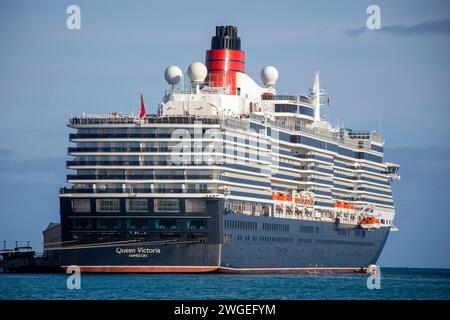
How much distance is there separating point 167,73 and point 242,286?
1310 inches

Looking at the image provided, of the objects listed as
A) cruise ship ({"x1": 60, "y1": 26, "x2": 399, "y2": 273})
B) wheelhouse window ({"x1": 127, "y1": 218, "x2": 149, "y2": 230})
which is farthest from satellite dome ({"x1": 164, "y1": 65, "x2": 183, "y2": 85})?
wheelhouse window ({"x1": 127, "y1": 218, "x2": 149, "y2": 230})

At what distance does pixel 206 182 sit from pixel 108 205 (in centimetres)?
880

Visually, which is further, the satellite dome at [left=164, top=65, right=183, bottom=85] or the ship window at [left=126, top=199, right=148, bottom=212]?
the satellite dome at [left=164, top=65, right=183, bottom=85]

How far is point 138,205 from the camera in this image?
115250 millimetres

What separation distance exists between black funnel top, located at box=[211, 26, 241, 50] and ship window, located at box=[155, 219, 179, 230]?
91.2ft

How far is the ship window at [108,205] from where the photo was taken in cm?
11562

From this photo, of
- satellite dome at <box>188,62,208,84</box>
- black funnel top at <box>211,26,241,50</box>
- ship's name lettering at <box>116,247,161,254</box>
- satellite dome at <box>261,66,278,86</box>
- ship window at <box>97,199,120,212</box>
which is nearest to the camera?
ship's name lettering at <box>116,247,161,254</box>

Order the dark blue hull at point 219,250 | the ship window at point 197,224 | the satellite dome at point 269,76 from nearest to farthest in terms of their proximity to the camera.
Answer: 1. the dark blue hull at point 219,250
2. the ship window at point 197,224
3. the satellite dome at point 269,76

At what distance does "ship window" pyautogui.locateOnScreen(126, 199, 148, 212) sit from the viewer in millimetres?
115125

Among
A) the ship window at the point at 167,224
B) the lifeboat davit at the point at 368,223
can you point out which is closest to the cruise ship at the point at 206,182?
the ship window at the point at 167,224

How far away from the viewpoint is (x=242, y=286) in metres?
102

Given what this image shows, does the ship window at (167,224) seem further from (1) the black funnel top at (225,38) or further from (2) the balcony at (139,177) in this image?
(1) the black funnel top at (225,38)

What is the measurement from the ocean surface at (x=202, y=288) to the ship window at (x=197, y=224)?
4.19m

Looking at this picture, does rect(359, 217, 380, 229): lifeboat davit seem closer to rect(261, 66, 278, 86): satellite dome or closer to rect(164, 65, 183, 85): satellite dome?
rect(261, 66, 278, 86): satellite dome
